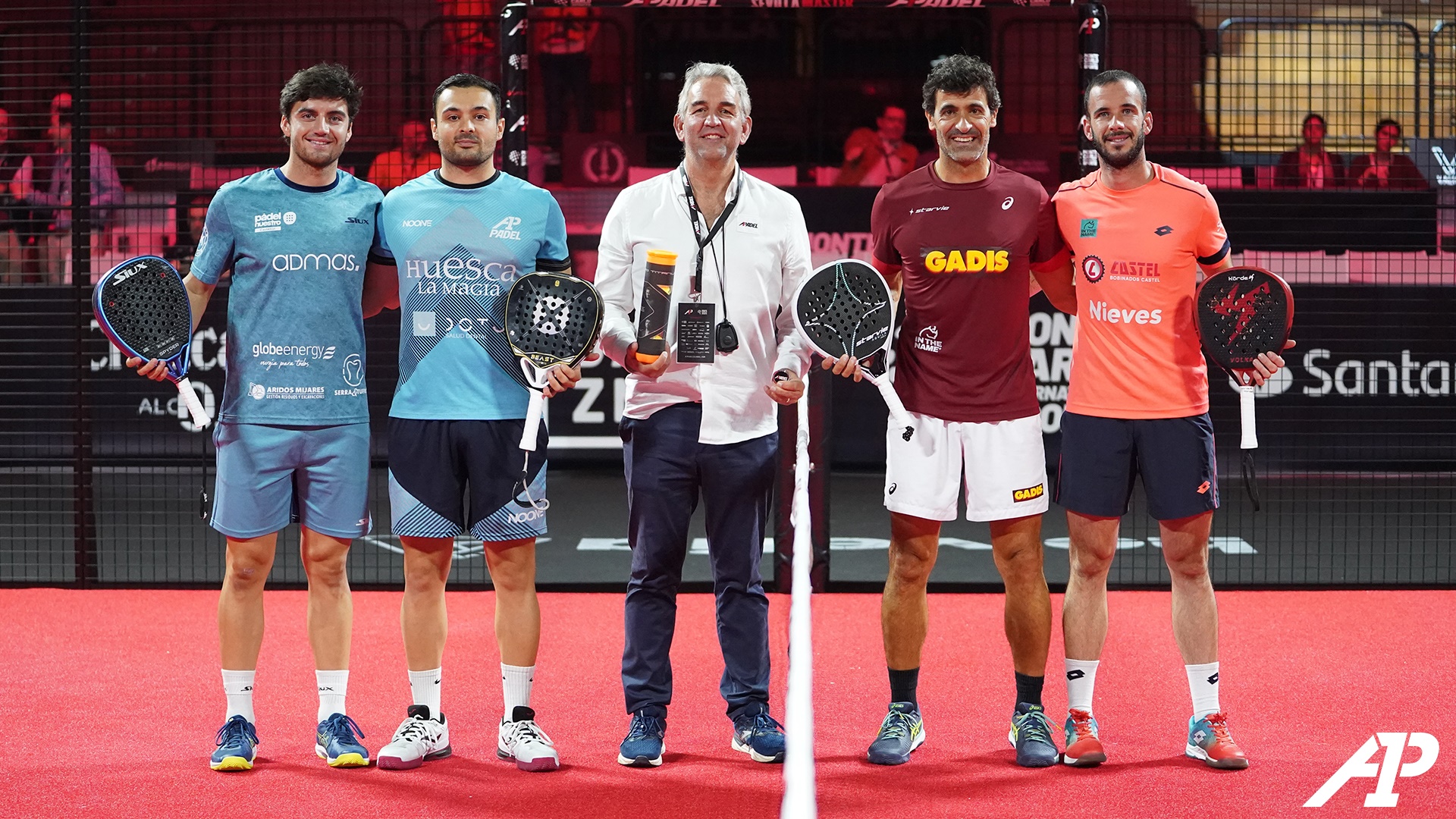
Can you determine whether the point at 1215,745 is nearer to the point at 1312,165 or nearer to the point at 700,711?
the point at 700,711

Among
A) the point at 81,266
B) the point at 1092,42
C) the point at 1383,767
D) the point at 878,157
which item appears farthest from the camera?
the point at 878,157

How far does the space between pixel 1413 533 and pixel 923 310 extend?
505 cm

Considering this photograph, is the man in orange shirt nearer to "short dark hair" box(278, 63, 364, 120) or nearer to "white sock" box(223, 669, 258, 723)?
"short dark hair" box(278, 63, 364, 120)

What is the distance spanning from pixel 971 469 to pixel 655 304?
101 centimetres

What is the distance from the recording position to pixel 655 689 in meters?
3.83

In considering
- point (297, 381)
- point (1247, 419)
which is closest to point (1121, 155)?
point (1247, 419)

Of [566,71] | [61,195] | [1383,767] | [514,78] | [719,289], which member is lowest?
[1383,767]

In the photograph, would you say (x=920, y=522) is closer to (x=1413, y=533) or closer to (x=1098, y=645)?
(x=1098, y=645)

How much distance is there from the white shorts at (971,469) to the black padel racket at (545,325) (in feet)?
3.02

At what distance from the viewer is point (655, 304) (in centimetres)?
366

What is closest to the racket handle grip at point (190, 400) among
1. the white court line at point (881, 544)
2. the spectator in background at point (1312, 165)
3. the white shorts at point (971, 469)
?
the white shorts at point (971, 469)

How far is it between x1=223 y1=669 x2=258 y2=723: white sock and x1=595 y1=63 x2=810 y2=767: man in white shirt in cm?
107

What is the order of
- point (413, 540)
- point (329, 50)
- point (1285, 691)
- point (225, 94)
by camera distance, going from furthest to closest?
point (225, 94), point (329, 50), point (1285, 691), point (413, 540)

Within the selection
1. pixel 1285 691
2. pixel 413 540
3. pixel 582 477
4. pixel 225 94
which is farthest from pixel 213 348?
pixel 1285 691
